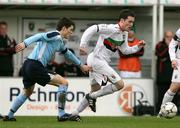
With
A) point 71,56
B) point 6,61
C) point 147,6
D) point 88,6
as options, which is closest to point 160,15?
point 147,6

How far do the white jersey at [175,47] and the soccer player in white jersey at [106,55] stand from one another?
0.66 meters

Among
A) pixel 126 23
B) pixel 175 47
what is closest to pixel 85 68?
pixel 126 23

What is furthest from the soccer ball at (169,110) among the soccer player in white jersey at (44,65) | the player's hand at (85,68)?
the soccer player in white jersey at (44,65)

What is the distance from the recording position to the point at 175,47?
17516 mm

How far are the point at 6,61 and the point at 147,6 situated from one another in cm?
454

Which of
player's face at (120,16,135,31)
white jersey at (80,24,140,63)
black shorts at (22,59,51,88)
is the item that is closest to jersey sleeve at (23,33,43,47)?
black shorts at (22,59,51,88)

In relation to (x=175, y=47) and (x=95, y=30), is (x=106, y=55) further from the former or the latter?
(x=175, y=47)

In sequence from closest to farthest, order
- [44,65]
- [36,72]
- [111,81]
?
[36,72], [44,65], [111,81]

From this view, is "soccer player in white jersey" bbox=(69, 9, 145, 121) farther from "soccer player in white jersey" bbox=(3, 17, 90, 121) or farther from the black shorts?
the black shorts

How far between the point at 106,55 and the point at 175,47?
1472 millimetres

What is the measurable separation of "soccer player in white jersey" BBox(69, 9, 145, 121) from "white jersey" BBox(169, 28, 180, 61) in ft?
2.15

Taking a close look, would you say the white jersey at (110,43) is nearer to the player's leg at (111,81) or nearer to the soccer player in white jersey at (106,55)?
the soccer player in white jersey at (106,55)

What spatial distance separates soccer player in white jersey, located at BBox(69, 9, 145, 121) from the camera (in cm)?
1688

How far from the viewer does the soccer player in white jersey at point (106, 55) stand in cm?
1688
